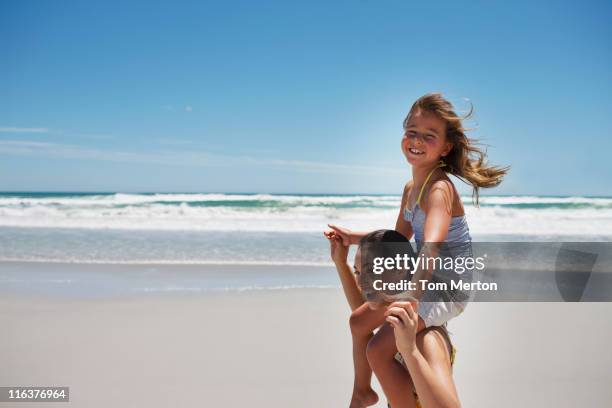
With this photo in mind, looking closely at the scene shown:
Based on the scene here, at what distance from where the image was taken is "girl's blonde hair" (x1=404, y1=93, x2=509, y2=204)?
196 cm

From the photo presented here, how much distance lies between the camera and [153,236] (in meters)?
11.0

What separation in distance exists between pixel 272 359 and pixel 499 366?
169 centimetres

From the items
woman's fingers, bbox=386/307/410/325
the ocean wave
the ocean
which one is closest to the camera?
woman's fingers, bbox=386/307/410/325

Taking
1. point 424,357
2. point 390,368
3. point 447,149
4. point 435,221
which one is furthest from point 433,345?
point 447,149


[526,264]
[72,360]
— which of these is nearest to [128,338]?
[72,360]

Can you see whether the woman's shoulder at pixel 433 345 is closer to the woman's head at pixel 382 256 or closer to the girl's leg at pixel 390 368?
the girl's leg at pixel 390 368

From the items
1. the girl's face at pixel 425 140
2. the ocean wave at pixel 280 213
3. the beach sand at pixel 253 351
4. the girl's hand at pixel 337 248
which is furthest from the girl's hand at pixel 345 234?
the ocean wave at pixel 280 213

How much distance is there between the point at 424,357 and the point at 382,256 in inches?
16.8

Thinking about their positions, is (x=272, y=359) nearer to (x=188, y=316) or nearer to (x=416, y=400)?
(x=188, y=316)

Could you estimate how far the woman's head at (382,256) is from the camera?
1803 millimetres

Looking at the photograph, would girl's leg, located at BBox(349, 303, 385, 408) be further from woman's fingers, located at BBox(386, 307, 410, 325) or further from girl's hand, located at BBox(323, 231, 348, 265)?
woman's fingers, located at BBox(386, 307, 410, 325)

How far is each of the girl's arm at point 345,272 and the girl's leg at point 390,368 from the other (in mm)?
348

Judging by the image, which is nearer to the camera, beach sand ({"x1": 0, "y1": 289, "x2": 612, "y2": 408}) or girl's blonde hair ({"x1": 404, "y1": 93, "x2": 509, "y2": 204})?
girl's blonde hair ({"x1": 404, "y1": 93, "x2": 509, "y2": 204})

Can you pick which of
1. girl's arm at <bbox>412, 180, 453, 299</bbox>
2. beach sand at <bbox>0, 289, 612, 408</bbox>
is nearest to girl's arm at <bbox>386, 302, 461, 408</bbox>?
girl's arm at <bbox>412, 180, 453, 299</bbox>
